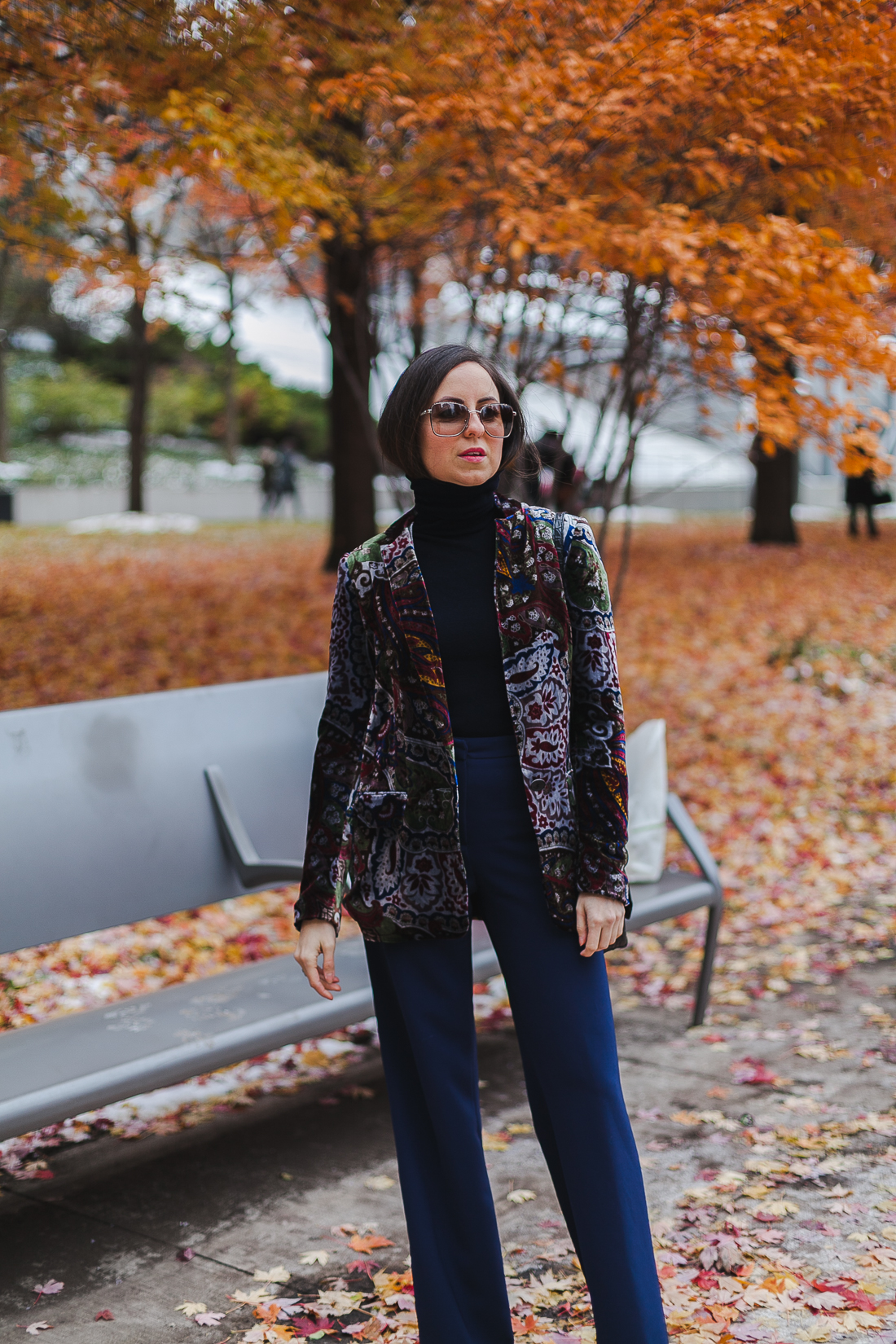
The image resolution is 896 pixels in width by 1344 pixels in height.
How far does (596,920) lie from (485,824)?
0.24m

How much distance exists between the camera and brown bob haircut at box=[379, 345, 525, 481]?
2.19 m

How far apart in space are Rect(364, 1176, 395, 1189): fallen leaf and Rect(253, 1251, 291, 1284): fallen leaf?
48cm

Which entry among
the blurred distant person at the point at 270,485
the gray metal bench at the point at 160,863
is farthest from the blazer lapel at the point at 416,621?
the blurred distant person at the point at 270,485

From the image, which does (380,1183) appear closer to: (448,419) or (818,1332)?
(818,1332)

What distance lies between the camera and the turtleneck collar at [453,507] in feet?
7.24

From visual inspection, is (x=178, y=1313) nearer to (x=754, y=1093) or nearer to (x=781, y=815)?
(x=754, y=1093)

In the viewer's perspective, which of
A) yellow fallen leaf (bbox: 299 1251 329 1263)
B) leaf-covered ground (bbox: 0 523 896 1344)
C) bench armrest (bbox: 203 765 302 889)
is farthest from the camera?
bench armrest (bbox: 203 765 302 889)

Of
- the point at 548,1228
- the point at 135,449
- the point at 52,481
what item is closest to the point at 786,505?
the point at 135,449

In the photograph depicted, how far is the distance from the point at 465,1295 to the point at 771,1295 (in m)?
0.84

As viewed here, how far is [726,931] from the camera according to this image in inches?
226

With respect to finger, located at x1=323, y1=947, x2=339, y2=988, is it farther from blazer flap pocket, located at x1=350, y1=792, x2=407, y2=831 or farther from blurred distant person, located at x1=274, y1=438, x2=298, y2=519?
blurred distant person, located at x1=274, y1=438, x2=298, y2=519

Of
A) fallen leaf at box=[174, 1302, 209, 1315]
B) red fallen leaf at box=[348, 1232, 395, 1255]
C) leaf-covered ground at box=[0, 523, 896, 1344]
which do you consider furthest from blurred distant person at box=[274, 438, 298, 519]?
fallen leaf at box=[174, 1302, 209, 1315]

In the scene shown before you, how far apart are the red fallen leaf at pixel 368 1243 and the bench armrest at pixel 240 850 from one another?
1118 mm

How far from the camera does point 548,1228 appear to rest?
3.12 meters
